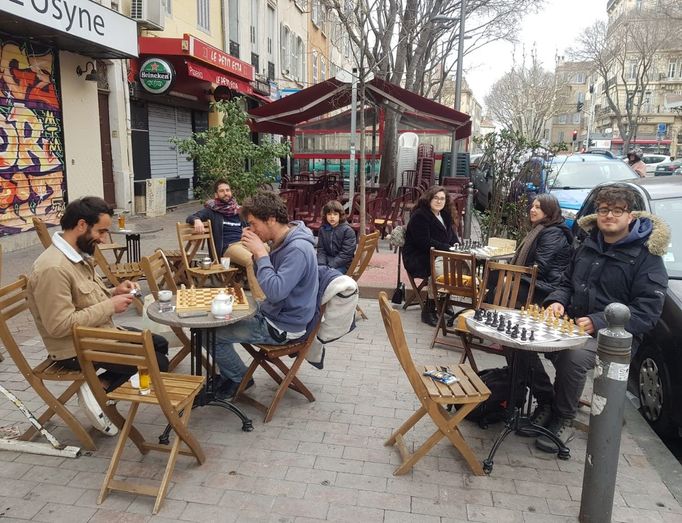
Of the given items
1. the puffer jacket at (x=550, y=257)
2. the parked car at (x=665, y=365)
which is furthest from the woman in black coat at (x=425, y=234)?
the parked car at (x=665, y=365)

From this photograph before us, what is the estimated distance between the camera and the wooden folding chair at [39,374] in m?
3.15

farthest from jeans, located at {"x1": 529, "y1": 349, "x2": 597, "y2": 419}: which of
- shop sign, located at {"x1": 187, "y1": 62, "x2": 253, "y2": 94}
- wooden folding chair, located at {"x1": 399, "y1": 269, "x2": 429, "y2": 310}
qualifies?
shop sign, located at {"x1": 187, "y1": 62, "x2": 253, "y2": 94}

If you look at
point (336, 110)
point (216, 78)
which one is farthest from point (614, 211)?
point (216, 78)

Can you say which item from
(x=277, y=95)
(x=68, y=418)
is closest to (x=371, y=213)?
(x=68, y=418)

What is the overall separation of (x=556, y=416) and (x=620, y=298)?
897 mm

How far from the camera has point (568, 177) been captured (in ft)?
36.2

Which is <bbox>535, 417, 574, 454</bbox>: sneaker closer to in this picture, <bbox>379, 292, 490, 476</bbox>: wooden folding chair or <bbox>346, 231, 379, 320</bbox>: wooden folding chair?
<bbox>379, 292, 490, 476</bbox>: wooden folding chair

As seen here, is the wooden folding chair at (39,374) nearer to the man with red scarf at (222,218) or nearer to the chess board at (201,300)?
the chess board at (201,300)

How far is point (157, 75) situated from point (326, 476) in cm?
1180

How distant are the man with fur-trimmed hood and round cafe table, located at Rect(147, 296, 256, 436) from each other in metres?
2.06

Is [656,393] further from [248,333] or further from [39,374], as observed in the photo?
[39,374]

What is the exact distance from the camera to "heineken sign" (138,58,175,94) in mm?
12648

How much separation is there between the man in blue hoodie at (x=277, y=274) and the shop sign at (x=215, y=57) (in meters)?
10.4

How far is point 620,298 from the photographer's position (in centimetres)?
361
